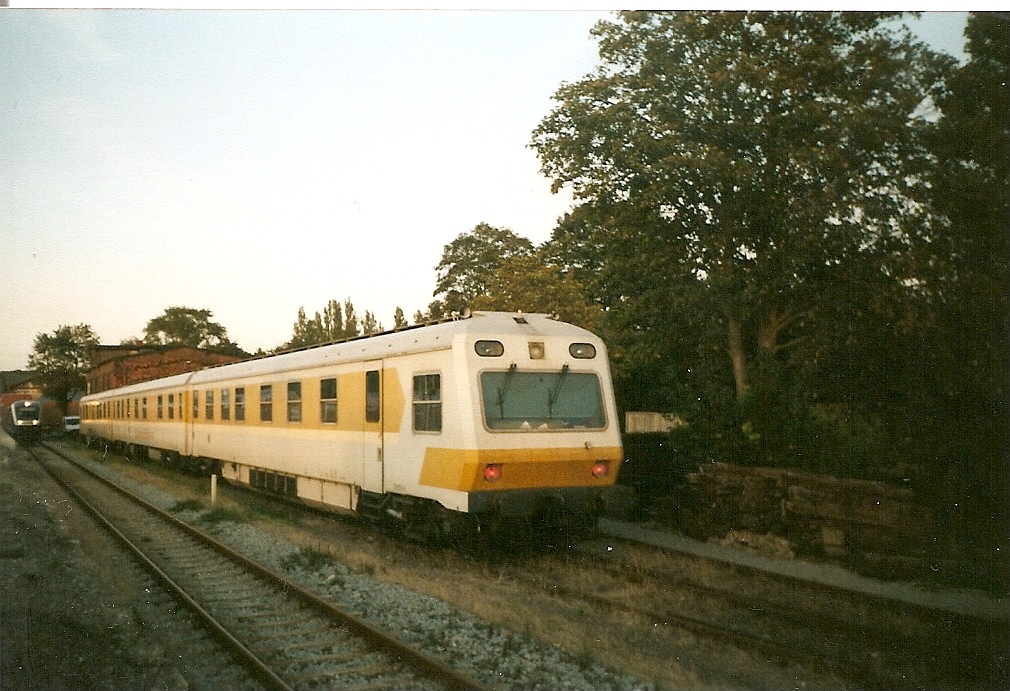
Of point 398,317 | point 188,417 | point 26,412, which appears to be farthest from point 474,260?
point 26,412

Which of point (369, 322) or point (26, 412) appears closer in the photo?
point (369, 322)

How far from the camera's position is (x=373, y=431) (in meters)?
10.0

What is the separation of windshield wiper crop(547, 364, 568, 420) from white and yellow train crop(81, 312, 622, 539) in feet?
0.04

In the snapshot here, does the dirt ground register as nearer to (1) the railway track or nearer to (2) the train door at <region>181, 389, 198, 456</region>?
(1) the railway track

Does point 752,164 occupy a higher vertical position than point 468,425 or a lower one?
higher

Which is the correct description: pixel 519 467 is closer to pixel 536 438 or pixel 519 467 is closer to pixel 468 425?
pixel 536 438

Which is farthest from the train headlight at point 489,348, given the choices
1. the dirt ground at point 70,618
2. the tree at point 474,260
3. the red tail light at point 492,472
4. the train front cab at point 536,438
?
the dirt ground at point 70,618

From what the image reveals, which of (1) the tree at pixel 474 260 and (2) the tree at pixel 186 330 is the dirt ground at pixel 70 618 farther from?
(1) the tree at pixel 474 260

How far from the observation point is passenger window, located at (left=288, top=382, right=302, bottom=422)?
40.3 ft

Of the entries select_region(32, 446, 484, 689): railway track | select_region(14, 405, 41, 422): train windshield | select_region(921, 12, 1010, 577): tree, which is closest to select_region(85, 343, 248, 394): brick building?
select_region(14, 405, 41, 422): train windshield

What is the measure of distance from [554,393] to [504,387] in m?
0.64

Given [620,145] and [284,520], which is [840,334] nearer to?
[620,145]

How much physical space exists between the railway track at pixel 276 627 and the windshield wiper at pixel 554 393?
3.07m

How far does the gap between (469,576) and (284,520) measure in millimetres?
5037
